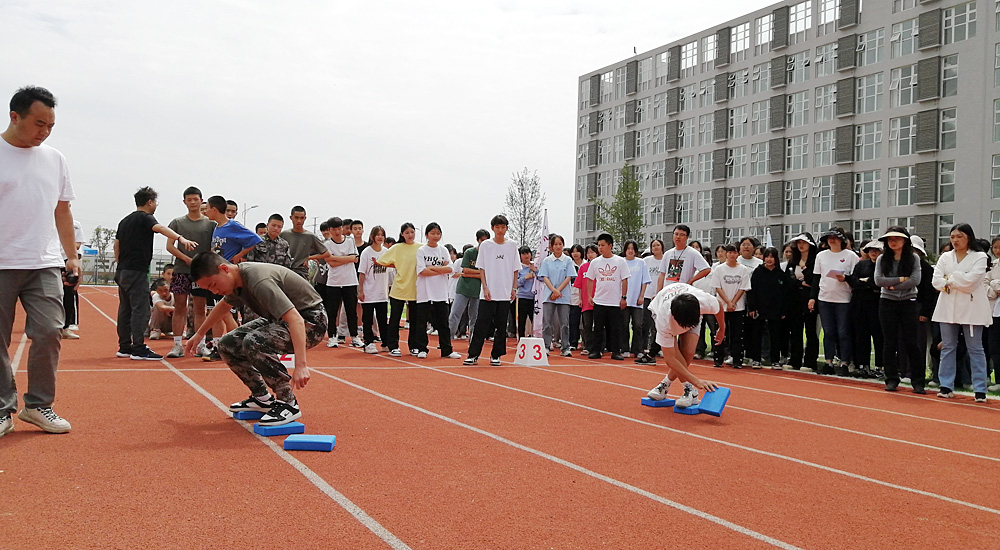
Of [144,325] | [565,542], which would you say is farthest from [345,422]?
[144,325]

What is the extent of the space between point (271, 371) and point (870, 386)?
8444mm

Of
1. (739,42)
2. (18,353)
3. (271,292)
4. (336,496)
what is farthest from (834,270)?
(739,42)

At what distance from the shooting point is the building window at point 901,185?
144 ft

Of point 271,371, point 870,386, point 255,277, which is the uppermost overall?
point 255,277

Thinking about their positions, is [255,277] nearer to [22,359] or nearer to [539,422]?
[539,422]

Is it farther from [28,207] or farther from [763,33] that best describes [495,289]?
[763,33]

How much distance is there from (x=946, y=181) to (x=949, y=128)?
285 cm

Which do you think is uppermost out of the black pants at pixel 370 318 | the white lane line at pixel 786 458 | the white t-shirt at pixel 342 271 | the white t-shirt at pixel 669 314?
the white t-shirt at pixel 342 271

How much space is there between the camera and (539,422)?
6.80 metres

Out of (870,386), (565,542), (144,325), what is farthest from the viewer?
(870,386)

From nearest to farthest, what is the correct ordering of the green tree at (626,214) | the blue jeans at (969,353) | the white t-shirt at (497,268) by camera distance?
the blue jeans at (969,353) < the white t-shirt at (497,268) < the green tree at (626,214)

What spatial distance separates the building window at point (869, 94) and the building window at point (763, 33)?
800cm

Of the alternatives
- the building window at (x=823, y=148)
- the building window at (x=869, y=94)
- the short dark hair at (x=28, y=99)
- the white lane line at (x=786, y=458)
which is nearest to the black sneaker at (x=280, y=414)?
the short dark hair at (x=28, y=99)

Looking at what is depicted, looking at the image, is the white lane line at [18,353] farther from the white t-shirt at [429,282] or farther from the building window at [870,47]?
the building window at [870,47]
